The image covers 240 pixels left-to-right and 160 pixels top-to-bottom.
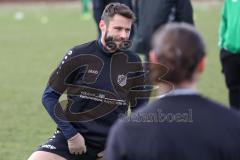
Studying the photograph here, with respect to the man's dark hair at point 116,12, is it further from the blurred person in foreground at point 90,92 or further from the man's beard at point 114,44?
the man's beard at point 114,44

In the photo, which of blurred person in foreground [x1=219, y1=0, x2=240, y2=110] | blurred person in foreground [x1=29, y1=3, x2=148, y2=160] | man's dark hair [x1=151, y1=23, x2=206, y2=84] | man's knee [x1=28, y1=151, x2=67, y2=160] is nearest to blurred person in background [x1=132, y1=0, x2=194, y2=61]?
blurred person in foreground [x1=219, y1=0, x2=240, y2=110]

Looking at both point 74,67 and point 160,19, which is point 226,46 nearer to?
point 160,19

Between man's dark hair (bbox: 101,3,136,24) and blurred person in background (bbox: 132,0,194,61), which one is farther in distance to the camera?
blurred person in background (bbox: 132,0,194,61)

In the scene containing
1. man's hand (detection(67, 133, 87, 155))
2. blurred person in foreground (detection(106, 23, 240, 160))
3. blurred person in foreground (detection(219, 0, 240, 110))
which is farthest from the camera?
blurred person in foreground (detection(219, 0, 240, 110))

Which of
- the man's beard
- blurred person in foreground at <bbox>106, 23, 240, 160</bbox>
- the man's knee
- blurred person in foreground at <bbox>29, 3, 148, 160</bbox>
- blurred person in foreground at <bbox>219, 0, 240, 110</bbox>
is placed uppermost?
blurred person in foreground at <bbox>106, 23, 240, 160</bbox>

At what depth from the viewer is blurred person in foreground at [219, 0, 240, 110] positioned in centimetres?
780

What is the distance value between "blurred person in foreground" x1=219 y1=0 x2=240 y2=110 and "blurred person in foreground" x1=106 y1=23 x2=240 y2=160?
4.98 m

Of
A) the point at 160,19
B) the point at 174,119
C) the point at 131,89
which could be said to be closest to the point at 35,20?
the point at 160,19

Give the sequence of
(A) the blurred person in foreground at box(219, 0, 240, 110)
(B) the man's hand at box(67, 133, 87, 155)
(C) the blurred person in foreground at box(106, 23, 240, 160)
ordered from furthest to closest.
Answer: (A) the blurred person in foreground at box(219, 0, 240, 110), (B) the man's hand at box(67, 133, 87, 155), (C) the blurred person in foreground at box(106, 23, 240, 160)

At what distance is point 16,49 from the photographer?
18.5 m

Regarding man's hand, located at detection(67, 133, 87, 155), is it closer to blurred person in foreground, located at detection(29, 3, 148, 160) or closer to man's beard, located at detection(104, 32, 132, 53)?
blurred person in foreground, located at detection(29, 3, 148, 160)

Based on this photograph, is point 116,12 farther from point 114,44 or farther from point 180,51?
point 180,51

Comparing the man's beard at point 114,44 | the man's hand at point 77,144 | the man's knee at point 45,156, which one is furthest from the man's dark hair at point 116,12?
the man's knee at point 45,156

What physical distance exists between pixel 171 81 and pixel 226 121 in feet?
0.89
